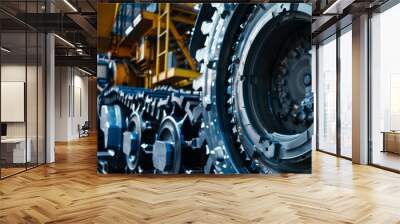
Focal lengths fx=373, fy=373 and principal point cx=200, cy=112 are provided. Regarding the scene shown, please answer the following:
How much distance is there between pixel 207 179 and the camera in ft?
20.2

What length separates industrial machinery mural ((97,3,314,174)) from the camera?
614cm

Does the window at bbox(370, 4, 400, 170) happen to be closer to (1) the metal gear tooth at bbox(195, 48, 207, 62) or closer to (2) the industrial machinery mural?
(2) the industrial machinery mural

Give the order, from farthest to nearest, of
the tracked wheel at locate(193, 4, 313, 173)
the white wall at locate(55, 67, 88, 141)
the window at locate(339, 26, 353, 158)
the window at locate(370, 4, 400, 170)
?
the white wall at locate(55, 67, 88, 141) → the window at locate(339, 26, 353, 158) → the window at locate(370, 4, 400, 170) → the tracked wheel at locate(193, 4, 313, 173)

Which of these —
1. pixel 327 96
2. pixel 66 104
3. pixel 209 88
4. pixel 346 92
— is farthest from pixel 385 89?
pixel 66 104

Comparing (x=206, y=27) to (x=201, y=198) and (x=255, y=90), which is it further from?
(x=201, y=198)

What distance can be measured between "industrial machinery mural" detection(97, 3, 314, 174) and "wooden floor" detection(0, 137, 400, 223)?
419 mm

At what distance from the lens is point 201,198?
472cm

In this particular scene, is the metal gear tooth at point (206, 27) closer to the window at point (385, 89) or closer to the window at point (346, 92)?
the window at point (385, 89)

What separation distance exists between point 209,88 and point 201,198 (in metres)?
2.09

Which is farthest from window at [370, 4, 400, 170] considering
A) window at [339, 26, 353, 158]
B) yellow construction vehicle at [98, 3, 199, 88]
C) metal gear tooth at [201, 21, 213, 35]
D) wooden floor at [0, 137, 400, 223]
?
yellow construction vehicle at [98, 3, 199, 88]

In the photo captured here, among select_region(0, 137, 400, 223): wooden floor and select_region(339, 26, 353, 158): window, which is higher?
select_region(339, 26, 353, 158): window

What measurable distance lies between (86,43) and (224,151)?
8.22m

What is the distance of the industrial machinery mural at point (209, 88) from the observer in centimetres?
614

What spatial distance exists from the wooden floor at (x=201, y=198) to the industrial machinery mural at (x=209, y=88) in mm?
419
